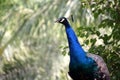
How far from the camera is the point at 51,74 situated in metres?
10.9

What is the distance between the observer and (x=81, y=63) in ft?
15.7

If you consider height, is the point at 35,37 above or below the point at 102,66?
below

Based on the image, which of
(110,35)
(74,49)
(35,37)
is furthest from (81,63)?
(35,37)

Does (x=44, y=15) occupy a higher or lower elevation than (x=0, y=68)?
higher

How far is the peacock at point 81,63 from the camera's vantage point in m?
4.77

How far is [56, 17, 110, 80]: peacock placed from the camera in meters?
4.77

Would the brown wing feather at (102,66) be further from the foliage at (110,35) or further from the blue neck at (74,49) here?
the foliage at (110,35)

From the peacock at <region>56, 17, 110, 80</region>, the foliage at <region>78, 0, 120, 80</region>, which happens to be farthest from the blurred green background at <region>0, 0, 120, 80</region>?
the peacock at <region>56, 17, 110, 80</region>

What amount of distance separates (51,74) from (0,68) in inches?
70.2

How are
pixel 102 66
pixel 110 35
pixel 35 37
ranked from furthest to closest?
pixel 35 37
pixel 110 35
pixel 102 66

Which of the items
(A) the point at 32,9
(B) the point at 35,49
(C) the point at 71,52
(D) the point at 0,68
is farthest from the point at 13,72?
(C) the point at 71,52

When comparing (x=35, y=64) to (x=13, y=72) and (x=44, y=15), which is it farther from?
(x=44, y=15)

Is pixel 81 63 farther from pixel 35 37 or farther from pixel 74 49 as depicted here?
pixel 35 37

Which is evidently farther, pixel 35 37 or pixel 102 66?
pixel 35 37
